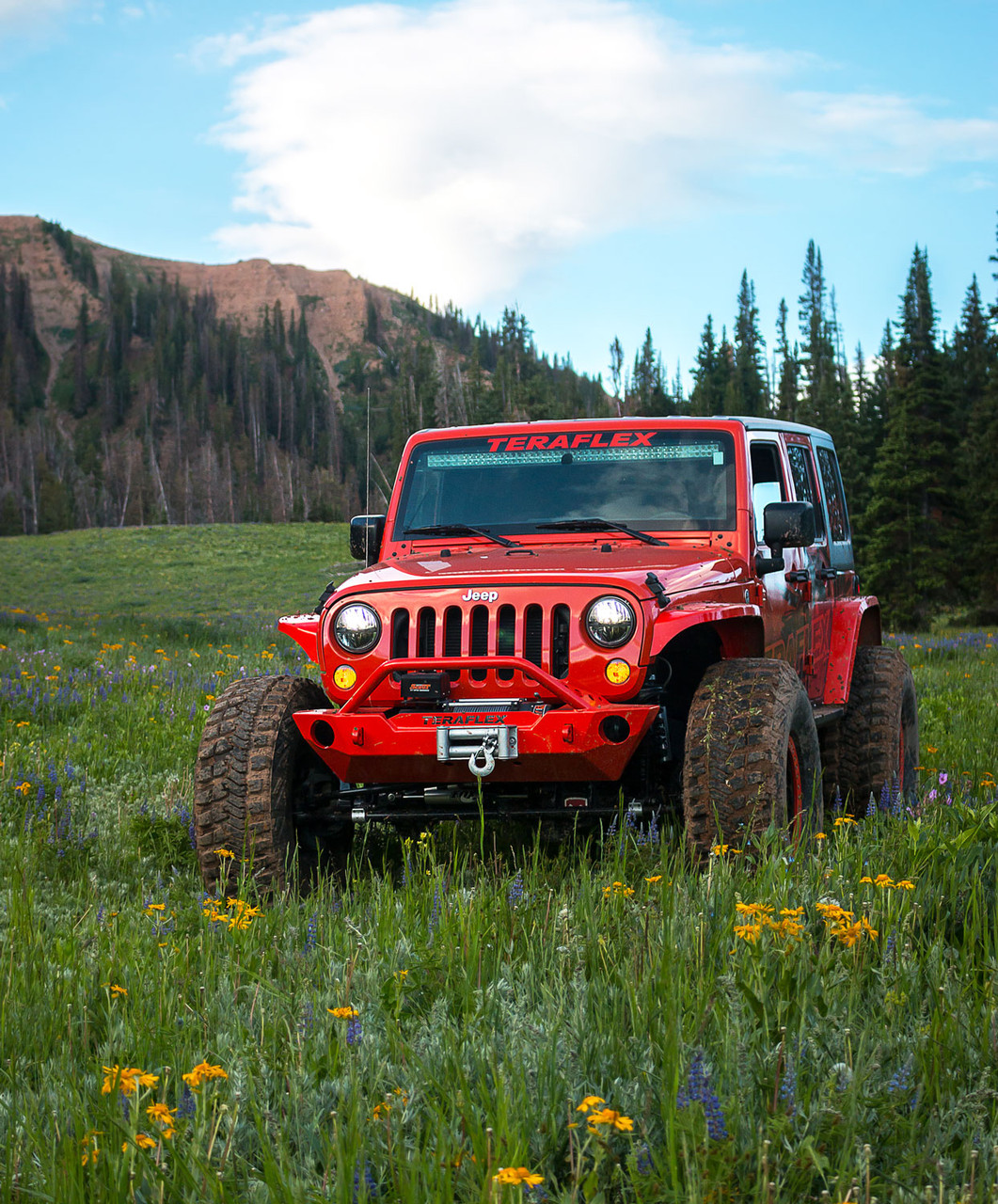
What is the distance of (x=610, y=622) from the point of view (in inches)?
180

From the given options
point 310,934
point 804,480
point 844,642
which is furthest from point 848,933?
point 804,480

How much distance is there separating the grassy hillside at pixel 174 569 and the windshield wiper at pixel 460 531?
79.0 ft

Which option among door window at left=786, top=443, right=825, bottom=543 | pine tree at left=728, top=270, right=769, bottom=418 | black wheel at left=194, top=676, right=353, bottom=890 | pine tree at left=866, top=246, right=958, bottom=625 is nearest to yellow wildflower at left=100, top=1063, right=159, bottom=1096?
black wheel at left=194, top=676, right=353, bottom=890

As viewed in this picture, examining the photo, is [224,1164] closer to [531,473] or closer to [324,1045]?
[324,1045]

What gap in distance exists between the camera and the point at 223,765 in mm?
4828

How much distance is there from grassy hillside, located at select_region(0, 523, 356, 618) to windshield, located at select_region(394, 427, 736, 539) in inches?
943

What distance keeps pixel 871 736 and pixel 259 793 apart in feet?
11.5

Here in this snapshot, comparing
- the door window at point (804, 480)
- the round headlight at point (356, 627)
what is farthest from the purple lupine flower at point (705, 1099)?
the door window at point (804, 480)

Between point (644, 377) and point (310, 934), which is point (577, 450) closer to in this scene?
point (310, 934)

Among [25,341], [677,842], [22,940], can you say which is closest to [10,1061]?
[22,940]

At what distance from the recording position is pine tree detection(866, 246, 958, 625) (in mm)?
41656

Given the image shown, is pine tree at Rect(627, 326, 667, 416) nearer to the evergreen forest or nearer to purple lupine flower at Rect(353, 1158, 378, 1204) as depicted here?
the evergreen forest

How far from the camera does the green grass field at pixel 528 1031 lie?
2.13m

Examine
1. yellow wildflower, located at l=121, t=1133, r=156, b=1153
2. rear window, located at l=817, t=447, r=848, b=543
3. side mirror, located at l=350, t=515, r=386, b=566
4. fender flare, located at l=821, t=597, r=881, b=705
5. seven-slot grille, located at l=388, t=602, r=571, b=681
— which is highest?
rear window, located at l=817, t=447, r=848, b=543
